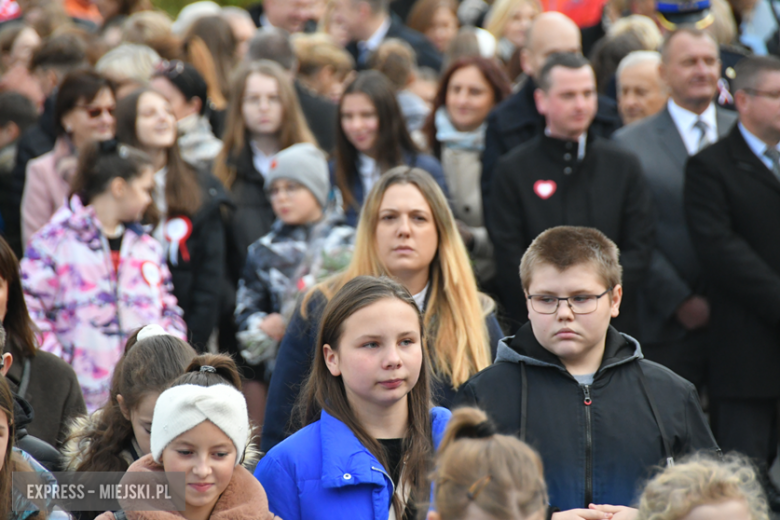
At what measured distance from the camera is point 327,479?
123 inches

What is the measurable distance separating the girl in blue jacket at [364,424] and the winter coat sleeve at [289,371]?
711 millimetres

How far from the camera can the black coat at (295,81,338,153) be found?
7.92 meters

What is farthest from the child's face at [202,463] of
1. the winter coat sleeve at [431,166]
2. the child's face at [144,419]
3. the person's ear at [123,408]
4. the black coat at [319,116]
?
the black coat at [319,116]

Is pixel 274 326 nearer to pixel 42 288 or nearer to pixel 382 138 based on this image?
pixel 42 288

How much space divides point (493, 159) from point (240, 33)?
4.60 m

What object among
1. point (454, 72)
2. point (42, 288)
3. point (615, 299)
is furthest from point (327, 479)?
point (454, 72)

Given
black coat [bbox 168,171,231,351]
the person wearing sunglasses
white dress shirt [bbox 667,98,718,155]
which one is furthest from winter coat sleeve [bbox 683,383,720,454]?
the person wearing sunglasses

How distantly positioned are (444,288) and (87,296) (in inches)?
81.6

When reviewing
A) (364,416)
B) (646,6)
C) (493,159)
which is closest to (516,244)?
(493,159)

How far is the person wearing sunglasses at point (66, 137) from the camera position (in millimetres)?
6453

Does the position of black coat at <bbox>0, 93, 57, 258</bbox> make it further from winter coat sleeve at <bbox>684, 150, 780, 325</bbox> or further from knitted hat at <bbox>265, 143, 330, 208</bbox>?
winter coat sleeve at <bbox>684, 150, 780, 325</bbox>

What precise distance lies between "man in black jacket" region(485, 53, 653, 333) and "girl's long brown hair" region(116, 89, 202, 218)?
6.39 ft

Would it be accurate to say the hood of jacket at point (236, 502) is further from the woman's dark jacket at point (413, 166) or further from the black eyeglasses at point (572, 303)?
the woman's dark jacket at point (413, 166)

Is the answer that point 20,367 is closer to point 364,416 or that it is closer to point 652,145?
point 364,416
